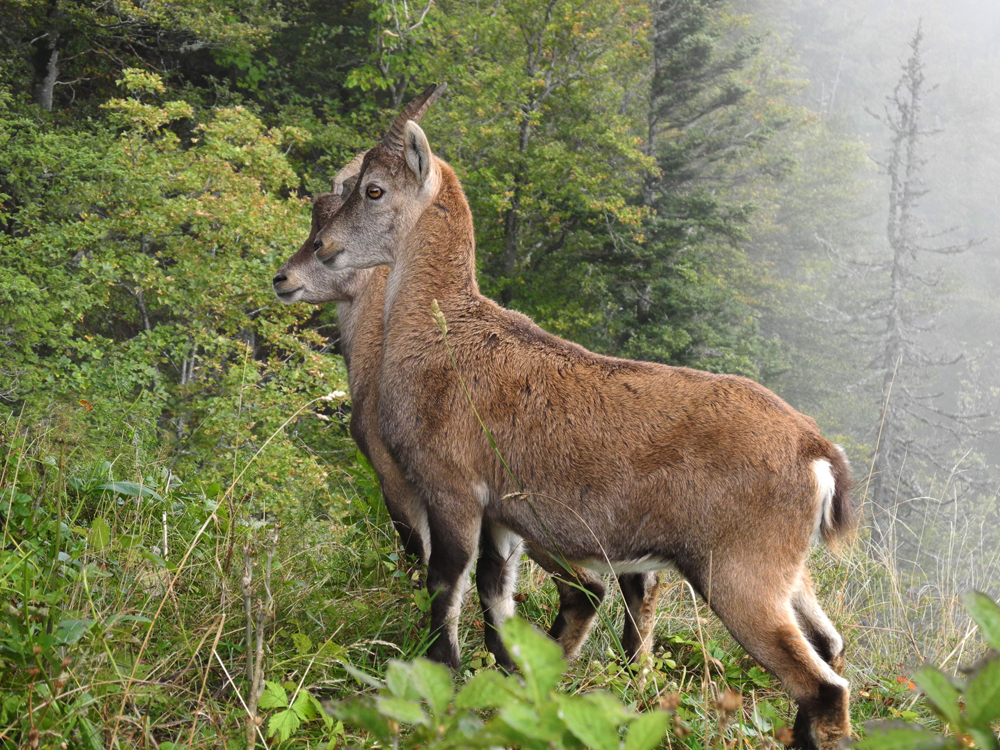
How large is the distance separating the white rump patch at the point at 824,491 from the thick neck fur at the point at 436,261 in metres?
1.86

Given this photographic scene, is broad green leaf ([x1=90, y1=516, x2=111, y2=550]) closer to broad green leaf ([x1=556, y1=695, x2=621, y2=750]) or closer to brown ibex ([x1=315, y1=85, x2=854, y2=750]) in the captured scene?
brown ibex ([x1=315, y1=85, x2=854, y2=750])

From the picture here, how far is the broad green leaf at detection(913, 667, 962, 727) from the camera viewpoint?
1.09m

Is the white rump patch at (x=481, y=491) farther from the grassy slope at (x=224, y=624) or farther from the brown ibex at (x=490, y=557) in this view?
the grassy slope at (x=224, y=624)

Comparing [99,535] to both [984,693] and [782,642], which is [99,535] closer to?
[782,642]

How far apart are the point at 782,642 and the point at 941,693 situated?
2180 mm

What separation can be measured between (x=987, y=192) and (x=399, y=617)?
10102cm

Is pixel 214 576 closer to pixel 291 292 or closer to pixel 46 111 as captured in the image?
pixel 291 292

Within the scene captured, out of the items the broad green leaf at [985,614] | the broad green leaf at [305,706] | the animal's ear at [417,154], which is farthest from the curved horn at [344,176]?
the broad green leaf at [985,614]

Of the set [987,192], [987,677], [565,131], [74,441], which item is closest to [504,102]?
[565,131]

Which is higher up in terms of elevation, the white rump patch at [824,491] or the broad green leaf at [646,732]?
the broad green leaf at [646,732]

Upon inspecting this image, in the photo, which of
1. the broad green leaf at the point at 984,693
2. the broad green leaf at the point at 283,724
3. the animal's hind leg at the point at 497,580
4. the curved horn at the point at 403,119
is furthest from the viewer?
the curved horn at the point at 403,119

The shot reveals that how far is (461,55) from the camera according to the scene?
25125 millimetres

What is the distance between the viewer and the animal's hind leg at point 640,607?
14.3ft

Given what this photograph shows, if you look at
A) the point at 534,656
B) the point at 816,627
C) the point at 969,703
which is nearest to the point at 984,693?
the point at 969,703
